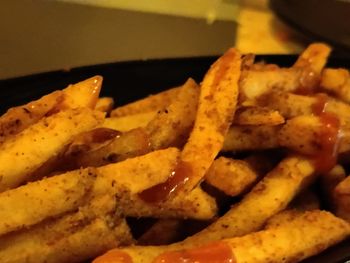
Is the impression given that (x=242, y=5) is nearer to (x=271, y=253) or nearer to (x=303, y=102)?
Answer: (x=303, y=102)

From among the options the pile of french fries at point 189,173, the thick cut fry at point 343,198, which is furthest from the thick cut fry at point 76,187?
the thick cut fry at point 343,198

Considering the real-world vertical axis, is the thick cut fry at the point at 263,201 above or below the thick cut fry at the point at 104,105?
below

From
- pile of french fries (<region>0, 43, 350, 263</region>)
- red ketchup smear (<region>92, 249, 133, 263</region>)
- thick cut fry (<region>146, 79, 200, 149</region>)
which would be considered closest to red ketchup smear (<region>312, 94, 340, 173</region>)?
pile of french fries (<region>0, 43, 350, 263</region>)

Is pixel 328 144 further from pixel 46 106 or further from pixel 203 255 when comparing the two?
pixel 46 106

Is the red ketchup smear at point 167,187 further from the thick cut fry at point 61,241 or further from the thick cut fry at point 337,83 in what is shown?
the thick cut fry at point 337,83

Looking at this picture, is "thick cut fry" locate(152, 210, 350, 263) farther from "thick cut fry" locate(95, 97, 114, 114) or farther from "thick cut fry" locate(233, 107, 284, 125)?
"thick cut fry" locate(95, 97, 114, 114)

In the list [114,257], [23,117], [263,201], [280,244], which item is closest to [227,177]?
[263,201]
